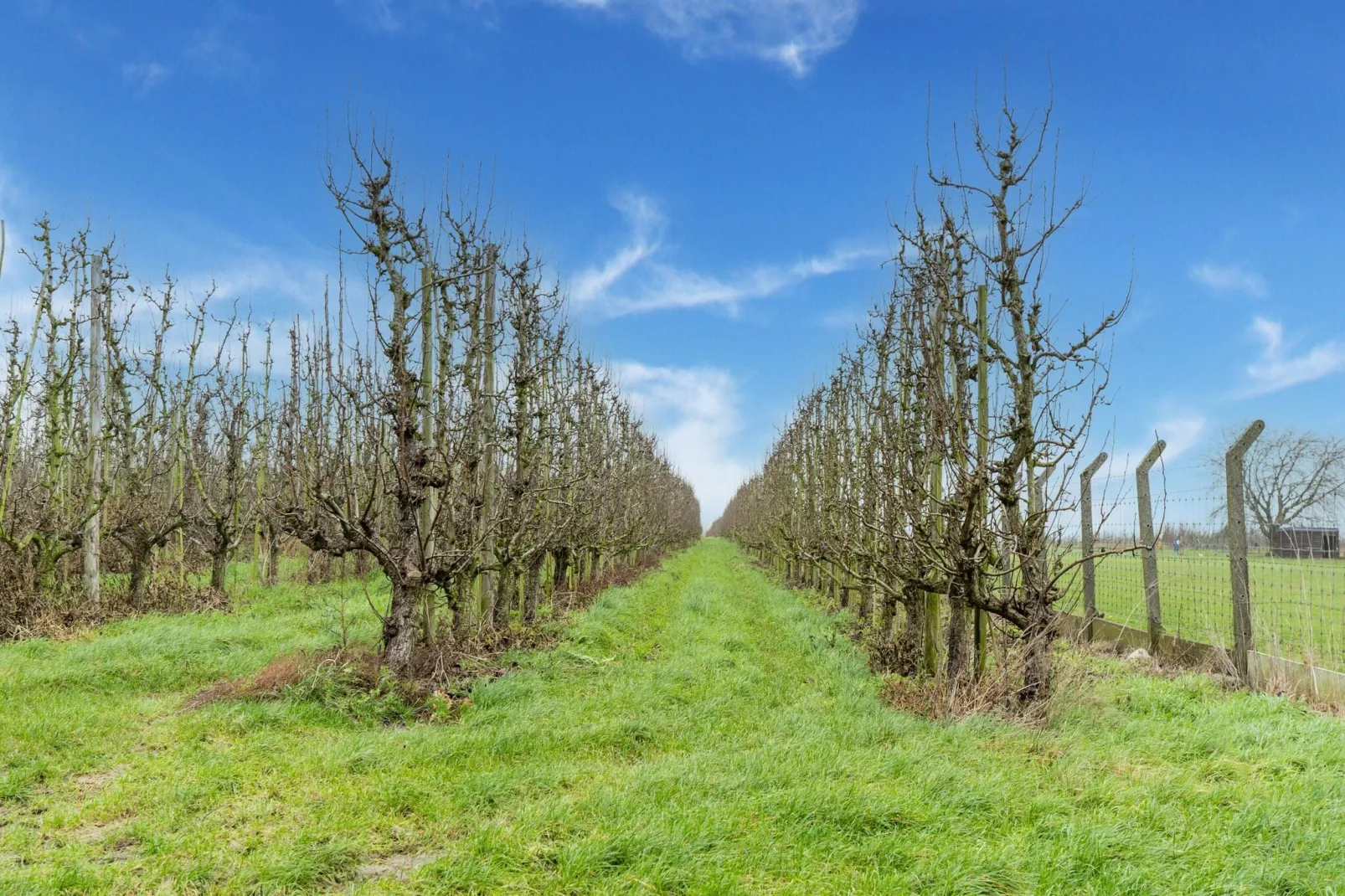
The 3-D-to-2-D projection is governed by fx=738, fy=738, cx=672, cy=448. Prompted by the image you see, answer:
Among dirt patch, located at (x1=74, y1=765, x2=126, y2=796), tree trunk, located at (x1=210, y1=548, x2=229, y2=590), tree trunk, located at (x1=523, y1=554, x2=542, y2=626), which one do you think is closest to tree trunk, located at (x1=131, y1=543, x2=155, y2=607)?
tree trunk, located at (x1=210, y1=548, x2=229, y2=590)

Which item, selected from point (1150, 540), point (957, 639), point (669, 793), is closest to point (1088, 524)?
point (1150, 540)

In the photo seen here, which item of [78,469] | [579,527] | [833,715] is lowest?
[833,715]

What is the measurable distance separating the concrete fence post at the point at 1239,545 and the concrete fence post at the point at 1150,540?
1023 mm

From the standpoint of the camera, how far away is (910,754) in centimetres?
517

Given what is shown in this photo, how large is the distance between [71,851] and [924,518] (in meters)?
6.87

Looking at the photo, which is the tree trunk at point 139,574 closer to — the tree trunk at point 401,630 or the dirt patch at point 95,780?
the tree trunk at point 401,630

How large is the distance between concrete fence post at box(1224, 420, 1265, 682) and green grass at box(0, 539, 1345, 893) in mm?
792

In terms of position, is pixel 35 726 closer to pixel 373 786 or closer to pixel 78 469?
pixel 373 786

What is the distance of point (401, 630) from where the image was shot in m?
7.59

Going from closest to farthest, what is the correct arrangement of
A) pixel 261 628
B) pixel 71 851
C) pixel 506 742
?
pixel 71 851 → pixel 506 742 → pixel 261 628

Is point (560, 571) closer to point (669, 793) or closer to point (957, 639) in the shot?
point (957, 639)

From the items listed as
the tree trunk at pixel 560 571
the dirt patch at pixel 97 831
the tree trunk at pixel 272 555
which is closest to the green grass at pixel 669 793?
the dirt patch at pixel 97 831

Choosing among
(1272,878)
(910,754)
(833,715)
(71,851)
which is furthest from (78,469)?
(1272,878)

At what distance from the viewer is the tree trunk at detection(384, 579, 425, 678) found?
24.6ft
